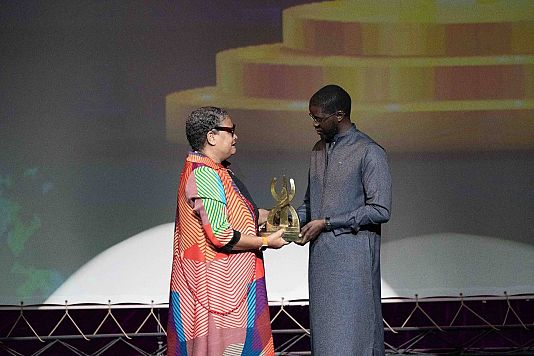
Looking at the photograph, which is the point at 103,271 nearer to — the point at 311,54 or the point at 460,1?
the point at 311,54

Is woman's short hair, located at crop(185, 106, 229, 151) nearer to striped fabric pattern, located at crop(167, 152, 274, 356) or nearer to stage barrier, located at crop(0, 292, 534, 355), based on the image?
striped fabric pattern, located at crop(167, 152, 274, 356)

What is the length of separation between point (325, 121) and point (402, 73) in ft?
7.26

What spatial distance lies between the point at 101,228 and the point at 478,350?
2.53m

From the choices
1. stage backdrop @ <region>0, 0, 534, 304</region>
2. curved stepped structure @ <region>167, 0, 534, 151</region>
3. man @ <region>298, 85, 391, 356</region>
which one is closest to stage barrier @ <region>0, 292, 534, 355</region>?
stage backdrop @ <region>0, 0, 534, 304</region>

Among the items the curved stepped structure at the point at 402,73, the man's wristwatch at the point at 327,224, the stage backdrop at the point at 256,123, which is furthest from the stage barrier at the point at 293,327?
the man's wristwatch at the point at 327,224

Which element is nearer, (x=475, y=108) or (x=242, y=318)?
(x=242, y=318)

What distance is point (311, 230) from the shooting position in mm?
4062

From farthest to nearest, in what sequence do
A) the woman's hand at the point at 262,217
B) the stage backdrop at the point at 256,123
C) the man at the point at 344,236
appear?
the stage backdrop at the point at 256,123, the woman's hand at the point at 262,217, the man at the point at 344,236

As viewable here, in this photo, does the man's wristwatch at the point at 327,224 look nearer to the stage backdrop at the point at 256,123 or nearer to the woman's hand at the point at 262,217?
the woman's hand at the point at 262,217

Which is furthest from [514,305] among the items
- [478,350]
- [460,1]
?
[460,1]

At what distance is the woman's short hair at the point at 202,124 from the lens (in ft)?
13.0

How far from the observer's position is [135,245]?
614 cm

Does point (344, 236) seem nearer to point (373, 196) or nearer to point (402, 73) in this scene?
point (373, 196)

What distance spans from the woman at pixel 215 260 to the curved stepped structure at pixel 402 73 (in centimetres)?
217
